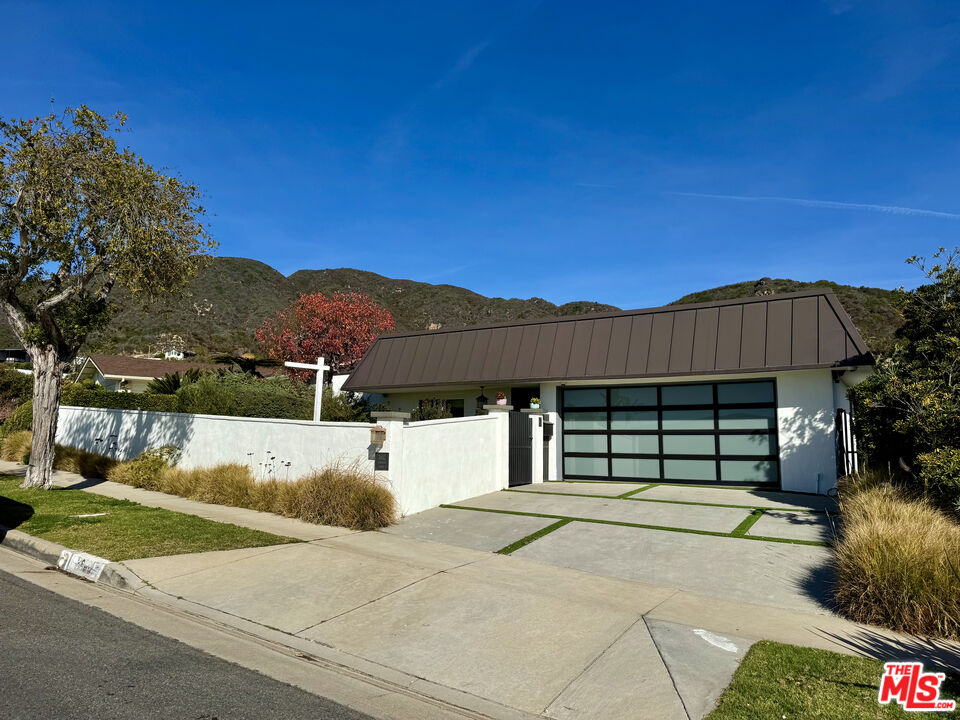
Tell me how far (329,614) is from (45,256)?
33.8ft

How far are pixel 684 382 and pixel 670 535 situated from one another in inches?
264

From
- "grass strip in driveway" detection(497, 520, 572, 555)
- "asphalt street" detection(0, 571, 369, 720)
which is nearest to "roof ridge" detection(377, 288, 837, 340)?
"grass strip in driveway" detection(497, 520, 572, 555)

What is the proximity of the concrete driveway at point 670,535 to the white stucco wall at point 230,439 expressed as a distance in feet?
6.99

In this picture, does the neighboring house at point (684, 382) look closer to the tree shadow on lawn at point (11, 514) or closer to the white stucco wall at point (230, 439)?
the white stucco wall at point (230, 439)

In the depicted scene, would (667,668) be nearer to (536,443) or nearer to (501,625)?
(501,625)

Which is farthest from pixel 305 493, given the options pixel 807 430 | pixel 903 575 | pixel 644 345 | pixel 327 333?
pixel 327 333

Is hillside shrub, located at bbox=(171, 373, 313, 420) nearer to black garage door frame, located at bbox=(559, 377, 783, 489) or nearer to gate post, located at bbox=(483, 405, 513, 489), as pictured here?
gate post, located at bbox=(483, 405, 513, 489)

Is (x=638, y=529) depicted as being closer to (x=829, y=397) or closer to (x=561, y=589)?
(x=561, y=589)

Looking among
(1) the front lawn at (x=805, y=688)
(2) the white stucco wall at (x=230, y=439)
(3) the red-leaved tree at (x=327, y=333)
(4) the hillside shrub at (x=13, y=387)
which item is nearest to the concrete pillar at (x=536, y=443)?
(2) the white stucco wall at (x=230, y=439)

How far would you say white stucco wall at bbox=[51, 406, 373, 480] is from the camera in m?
11.4

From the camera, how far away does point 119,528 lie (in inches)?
364

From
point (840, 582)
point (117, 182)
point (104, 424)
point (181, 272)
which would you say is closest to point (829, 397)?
point (840, 582)

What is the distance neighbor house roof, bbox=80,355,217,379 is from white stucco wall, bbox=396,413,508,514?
→ 2435 centimetres

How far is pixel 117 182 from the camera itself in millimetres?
11883
